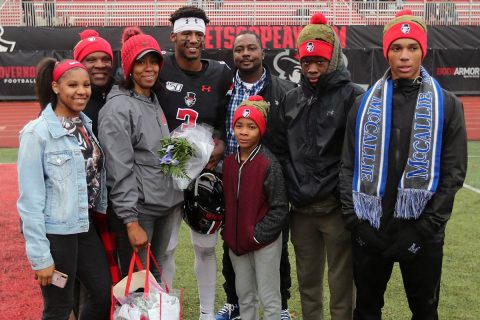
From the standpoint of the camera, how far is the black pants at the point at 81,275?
3377 mm

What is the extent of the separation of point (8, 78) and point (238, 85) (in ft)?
59.0

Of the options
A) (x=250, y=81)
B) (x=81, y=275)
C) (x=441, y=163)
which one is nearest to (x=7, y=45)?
(x=250, y=81)

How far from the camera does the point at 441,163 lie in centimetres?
337

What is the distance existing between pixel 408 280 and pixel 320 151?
0.94 m

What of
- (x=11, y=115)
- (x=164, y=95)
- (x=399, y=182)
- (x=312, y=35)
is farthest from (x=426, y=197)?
(x=11, y=115)

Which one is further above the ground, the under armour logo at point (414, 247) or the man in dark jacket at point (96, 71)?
the man in dark jacket at point (96, 71)

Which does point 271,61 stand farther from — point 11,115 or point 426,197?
point 426,197

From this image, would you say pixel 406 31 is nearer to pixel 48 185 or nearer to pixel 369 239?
pixel 369 239

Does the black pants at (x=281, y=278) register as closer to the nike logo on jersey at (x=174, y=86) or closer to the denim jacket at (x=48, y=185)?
the nike logo on jersey at (x=174, y=86)

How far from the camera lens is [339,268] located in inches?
158

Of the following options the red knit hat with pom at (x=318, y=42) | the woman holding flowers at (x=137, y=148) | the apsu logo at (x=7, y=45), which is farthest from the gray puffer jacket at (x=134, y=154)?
the apsu logo at (x=7, y=45)

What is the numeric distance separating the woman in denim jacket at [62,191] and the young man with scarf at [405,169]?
1509 mm

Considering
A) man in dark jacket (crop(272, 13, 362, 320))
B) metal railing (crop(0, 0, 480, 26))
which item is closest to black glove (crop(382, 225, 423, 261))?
man in dark jacket (crop(272, 13, 362, 320))

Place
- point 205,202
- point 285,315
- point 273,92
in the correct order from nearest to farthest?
point 205,202, point 273,92, point 285,315
